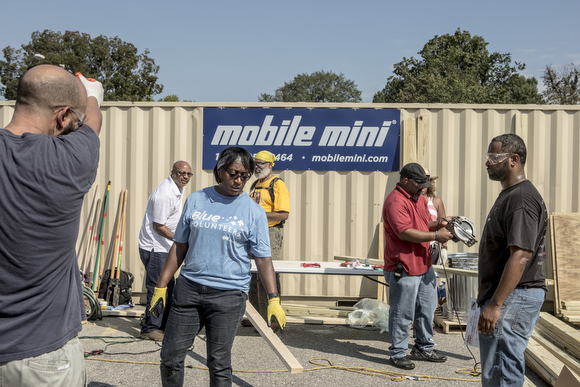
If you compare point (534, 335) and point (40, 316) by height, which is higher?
→ point (40, 316)

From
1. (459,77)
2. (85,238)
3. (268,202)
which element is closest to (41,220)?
(268,202)

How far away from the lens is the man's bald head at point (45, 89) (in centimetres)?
173

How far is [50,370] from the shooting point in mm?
1763

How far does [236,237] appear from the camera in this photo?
3.33 meters

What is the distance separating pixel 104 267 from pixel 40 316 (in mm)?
6148

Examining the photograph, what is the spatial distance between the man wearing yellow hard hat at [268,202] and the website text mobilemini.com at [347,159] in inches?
59.0

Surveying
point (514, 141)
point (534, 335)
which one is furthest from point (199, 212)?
point (534, 335)

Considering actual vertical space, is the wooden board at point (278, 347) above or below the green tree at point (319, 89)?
below

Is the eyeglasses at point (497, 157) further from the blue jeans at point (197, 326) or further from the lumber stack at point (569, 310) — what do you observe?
the lumber stack at point (569, 310)

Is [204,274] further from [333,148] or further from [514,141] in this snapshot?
[333,148]

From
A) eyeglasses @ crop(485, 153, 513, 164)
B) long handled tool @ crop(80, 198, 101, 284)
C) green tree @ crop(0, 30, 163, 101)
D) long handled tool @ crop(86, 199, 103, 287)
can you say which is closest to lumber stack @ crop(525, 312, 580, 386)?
eyeglasses @ crop(485, 153, 513, 164)

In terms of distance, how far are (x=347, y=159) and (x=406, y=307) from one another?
302 cm

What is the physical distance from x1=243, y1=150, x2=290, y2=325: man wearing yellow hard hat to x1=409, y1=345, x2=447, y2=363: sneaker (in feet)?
6.04

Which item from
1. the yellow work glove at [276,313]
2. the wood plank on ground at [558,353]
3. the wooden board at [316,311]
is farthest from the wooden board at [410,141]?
the yellow work glove at [276,313]
